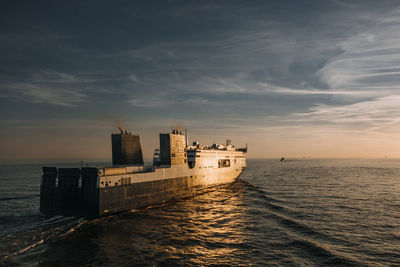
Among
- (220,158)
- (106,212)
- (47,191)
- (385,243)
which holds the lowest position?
(385,243)

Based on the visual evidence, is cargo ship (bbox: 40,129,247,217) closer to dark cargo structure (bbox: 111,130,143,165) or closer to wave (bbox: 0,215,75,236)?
dark cargo structure (bbox: 111,130,143,165)

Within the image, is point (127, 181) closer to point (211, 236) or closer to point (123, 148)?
point (123, 148)

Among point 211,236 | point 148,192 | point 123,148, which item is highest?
point 123,148

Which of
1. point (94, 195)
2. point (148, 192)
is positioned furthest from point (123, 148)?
point (94, 195)

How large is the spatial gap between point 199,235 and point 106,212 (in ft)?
40.3

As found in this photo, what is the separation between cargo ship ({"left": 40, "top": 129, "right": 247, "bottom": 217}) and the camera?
28.5 metres

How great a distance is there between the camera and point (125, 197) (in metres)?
30.4

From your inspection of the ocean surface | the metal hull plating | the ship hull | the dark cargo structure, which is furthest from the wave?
the dark cargo structure

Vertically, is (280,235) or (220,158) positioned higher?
(220,158)

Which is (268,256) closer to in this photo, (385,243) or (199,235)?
(199,235)

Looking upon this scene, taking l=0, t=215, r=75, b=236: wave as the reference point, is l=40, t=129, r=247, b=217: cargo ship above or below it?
above

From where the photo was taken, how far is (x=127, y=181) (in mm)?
30734

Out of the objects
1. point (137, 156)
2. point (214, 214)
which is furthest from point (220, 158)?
point (214, 214)

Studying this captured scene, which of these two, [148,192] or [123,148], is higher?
[123,148]
